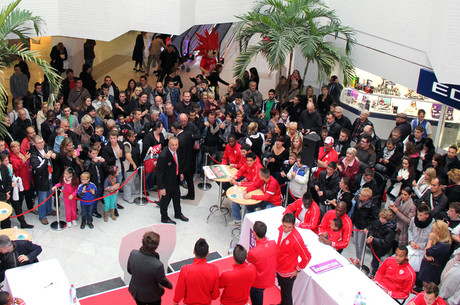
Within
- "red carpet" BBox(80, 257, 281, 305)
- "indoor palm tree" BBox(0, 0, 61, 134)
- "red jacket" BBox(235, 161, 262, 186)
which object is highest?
"indoor palm tree" BBox(0, 0, 61, 134)

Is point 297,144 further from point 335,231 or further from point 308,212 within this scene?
point 335,231

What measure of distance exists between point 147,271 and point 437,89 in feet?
27.5

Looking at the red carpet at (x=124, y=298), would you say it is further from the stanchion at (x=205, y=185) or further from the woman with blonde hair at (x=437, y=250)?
the stanchion at (x=205, y=185)

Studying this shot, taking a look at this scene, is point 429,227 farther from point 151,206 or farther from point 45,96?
point 45,96

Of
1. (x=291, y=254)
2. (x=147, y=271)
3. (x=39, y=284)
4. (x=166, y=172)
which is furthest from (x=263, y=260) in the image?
(x=166, y=172)

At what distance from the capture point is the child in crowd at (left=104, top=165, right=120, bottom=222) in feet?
30.6

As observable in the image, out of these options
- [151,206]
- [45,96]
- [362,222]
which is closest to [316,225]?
[362,222]

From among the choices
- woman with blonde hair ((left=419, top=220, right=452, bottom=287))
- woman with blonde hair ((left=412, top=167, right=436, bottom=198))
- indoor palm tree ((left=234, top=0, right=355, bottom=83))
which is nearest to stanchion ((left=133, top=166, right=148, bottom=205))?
indoor palm tree ((left=234, top=0, right=355, bottom=83))

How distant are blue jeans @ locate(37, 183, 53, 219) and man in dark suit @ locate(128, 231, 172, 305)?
4011mm

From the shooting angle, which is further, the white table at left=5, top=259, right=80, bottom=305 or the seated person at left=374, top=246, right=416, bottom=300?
the seated person at left=374, top=246, right=416, bottom=300

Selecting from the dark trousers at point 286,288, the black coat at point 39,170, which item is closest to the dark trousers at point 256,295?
the dark trousers at point 286,288

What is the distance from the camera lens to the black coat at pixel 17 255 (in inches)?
265

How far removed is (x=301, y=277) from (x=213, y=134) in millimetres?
4742

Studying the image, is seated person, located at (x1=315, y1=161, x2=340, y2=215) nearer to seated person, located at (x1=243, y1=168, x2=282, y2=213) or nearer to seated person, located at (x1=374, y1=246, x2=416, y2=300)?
seated person, located at (x1=243, y1=168, x2=282, y2=213)
